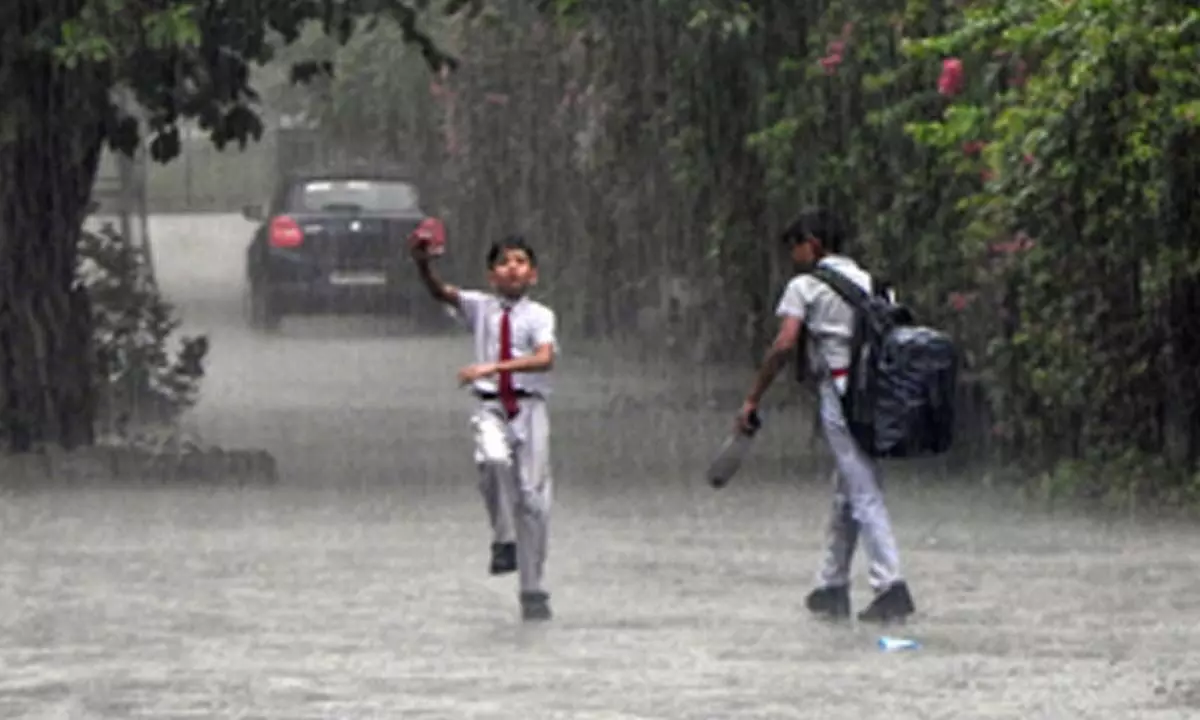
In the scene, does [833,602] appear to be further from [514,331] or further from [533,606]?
[514,331]

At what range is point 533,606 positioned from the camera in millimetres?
12984

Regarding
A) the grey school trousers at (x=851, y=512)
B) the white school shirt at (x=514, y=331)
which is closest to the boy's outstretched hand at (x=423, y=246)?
the white school shirt at (x=514, y=331)

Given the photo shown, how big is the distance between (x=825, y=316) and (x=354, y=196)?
73.8 feet

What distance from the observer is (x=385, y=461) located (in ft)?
71.5

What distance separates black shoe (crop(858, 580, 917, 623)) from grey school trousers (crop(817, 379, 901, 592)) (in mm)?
33

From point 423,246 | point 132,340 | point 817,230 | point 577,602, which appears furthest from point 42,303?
point 817,230

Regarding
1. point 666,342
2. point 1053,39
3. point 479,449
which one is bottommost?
point 666,342

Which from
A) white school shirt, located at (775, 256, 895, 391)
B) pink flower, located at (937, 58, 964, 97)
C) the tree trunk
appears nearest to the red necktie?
white school shirt, located at (775, 256, 895, 391)

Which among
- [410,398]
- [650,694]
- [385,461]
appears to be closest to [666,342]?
[410,398]

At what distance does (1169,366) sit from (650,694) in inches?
291

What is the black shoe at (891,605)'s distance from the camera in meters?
12.7

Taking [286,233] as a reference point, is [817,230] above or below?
above

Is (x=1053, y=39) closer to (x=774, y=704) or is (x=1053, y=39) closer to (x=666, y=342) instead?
(x=774, y=704)

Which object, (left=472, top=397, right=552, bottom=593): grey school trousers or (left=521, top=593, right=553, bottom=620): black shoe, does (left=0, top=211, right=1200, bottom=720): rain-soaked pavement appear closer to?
(left=521, top=593, right=553, bottom=620): black shoe
